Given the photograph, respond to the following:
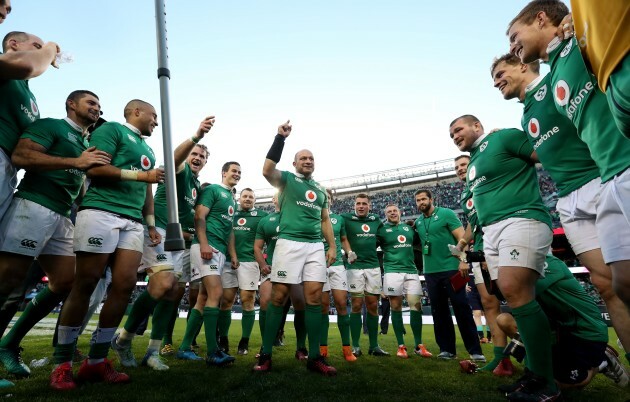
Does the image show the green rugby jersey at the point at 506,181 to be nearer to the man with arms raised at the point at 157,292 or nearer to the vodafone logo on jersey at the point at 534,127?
the vodafone logo on jersey at the point at 534,127

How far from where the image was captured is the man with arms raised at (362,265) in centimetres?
677

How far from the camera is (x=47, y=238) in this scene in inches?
130

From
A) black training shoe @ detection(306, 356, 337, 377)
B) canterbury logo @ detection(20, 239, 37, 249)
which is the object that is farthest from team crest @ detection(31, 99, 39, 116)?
black training shoe @ detection(306, 356, 337, 377)

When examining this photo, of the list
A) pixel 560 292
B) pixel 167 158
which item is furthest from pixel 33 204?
pixel 560 292

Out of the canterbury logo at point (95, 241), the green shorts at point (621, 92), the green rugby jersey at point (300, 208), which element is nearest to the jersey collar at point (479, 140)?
the green rugby jersey at point (300, 208)

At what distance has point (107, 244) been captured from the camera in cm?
342

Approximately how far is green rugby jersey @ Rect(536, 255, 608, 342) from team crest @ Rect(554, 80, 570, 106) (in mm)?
1797

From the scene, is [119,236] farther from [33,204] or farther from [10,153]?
[10,153]

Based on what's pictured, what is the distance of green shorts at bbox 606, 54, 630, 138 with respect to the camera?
43.7 inches

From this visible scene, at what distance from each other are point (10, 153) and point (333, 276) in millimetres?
5059

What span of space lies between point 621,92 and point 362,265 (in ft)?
20.9

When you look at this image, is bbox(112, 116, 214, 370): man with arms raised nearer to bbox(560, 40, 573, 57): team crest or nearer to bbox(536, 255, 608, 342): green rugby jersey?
bbox(560, 40, 573, 57): team crest

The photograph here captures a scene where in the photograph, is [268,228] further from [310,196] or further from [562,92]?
[562,92]

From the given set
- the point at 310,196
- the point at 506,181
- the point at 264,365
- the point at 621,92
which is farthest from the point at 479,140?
the point at 264,365
